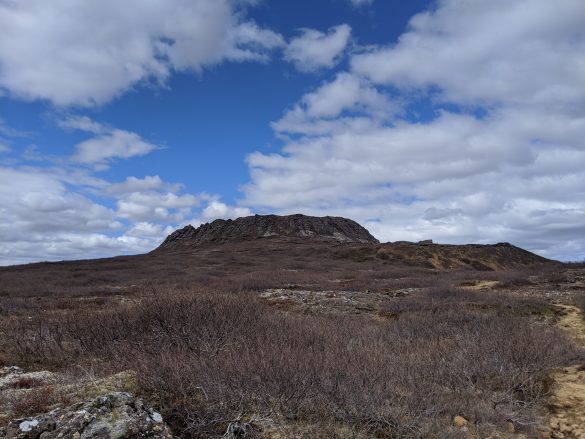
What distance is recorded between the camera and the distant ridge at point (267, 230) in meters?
88.0

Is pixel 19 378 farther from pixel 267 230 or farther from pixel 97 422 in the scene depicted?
pixel 267 230

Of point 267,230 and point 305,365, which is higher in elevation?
point 267,230

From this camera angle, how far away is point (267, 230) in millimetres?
91062

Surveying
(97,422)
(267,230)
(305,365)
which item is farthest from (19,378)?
(267,230)

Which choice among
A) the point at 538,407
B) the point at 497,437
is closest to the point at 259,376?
the point at 497,437

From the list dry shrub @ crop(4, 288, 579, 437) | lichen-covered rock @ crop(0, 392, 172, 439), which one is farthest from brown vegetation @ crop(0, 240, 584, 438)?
lichen-covered rock @ crop(0, 392, 172, 439)

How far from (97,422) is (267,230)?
286 ft

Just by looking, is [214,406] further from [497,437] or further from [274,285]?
[274,285]

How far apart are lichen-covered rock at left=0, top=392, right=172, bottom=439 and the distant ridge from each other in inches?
3100

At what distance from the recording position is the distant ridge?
289 feet

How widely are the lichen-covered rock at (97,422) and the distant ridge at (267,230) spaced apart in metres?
78.7

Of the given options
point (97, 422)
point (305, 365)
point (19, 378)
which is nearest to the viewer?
point (97, 422)

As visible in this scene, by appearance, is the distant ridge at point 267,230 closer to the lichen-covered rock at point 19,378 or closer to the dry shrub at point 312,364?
the dry shrub at point 312,364

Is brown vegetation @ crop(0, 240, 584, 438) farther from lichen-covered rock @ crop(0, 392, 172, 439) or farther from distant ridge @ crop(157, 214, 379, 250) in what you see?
distant ridge @ crop(157, 214, 379, 250)
